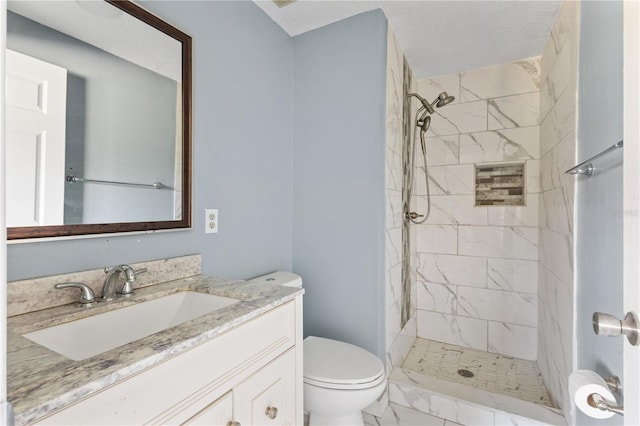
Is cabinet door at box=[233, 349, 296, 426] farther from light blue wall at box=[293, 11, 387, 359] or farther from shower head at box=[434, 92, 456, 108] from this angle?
shower head at box=[434, 92, 456, 108]

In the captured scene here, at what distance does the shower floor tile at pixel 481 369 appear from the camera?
1.90 metres

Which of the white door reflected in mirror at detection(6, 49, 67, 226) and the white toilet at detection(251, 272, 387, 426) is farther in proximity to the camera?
the white toilet at detection(251, 272, 387, 426)

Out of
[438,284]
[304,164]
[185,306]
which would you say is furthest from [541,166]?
[185,306]

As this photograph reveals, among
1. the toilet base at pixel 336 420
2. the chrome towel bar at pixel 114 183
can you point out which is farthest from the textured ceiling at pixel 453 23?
the toilet base at pixel 336 420

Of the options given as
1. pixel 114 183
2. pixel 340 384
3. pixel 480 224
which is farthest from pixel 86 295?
pixel 480 224

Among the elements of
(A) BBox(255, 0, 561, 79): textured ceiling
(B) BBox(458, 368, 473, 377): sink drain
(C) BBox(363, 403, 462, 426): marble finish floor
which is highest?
(A) BBox(255, 0, 561, 79): textured ceiling

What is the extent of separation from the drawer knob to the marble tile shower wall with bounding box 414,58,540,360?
2.00 meters

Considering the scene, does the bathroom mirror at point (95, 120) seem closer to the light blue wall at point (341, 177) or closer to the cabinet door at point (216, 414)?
the cabinet door at point (216, 414)

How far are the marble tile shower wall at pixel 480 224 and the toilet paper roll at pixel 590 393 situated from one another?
1.72 metres

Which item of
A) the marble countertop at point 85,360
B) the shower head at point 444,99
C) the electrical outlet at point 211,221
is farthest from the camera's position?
the shower head at point 444,99

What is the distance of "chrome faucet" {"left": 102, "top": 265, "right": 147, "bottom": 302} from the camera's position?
1.02 m

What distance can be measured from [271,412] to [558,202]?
5.88ft

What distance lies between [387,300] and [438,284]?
0.96 m

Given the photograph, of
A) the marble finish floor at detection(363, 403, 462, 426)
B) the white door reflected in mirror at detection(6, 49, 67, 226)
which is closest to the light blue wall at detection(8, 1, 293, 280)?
the white door reflected in mirror at detection(6, 49, 67, 226)
